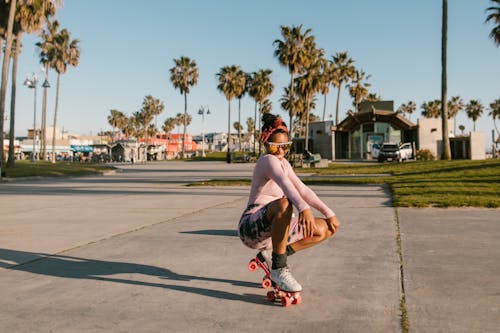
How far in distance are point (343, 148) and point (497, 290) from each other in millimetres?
63833

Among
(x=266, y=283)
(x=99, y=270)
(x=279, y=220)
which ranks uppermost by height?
(x=279, y=220)

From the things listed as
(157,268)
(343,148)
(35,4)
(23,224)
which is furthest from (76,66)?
(157,268)

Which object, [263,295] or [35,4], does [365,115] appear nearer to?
[35,4]

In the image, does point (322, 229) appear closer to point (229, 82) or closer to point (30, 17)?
point (30, 17)

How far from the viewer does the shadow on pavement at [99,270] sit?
443 cm

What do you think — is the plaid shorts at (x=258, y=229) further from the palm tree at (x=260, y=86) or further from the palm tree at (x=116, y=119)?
the palm tree at (x=116, y=119)

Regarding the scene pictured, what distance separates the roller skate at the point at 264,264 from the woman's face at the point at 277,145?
91 cm

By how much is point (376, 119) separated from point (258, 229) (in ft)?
196

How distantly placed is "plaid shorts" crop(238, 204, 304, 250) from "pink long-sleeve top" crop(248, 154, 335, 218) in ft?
0.37

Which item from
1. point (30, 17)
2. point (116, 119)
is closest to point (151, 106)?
point (116, 119)

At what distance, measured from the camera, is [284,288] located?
3.99 meters

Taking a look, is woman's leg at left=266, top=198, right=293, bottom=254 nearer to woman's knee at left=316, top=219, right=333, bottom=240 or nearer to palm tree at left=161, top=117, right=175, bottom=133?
woman's knee at left=316, top=219, right=333, bottom=240

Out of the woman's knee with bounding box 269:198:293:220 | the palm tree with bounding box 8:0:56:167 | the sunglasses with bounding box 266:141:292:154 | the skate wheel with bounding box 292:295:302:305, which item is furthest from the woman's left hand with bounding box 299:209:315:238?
the palm tree with bounding box 8:0:56:167

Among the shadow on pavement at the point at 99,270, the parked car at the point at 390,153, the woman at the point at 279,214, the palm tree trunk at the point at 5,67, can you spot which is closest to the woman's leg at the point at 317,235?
the woman at the point at 279,214
